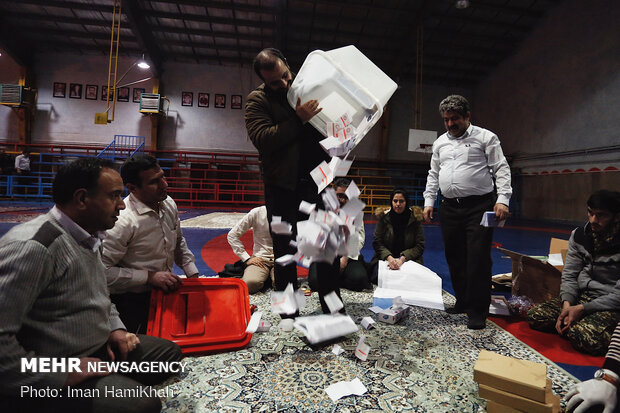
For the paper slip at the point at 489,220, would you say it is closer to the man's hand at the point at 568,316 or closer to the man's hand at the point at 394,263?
the man's hand at the point at 568,316

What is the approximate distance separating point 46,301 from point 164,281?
27.0 inches

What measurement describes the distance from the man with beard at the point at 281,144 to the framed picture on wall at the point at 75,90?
11.3 metres

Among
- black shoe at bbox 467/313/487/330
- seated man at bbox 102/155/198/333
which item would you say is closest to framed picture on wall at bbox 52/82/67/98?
seated man at bbox 102/155/198/333

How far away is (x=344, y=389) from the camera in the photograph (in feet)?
4.01

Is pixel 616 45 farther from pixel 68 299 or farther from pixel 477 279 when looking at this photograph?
pixel 68 299

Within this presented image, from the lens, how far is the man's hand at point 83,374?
0.85 metres

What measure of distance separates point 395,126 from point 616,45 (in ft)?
18.3

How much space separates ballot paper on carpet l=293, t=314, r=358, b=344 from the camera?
147cm

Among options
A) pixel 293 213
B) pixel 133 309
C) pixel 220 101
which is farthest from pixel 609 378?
pixel 220 101

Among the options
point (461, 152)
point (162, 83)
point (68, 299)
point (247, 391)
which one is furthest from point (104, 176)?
point (162, 83)

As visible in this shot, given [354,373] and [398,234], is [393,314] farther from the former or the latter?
[398,234]

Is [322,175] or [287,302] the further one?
[287,302]

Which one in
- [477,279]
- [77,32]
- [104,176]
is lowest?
[477,279]

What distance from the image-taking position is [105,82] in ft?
32.9
